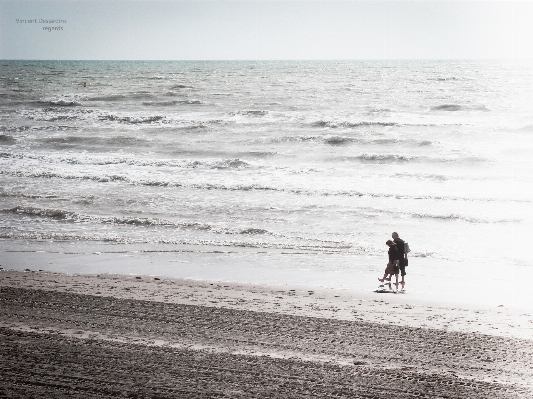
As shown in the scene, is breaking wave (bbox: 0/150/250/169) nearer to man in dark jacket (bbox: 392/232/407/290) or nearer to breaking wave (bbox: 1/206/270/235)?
breaking wave (bbox: 1/206/270/235)

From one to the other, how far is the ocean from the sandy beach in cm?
124

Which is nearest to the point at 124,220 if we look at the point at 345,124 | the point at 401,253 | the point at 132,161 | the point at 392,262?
the point at 392,262

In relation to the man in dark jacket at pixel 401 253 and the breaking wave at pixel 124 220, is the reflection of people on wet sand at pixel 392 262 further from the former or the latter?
the breaking wave at pixel 124 220

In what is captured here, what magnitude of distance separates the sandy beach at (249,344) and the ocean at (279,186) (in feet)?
4.07

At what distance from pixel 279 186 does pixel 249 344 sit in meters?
9.97

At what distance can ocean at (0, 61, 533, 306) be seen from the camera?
393 inches

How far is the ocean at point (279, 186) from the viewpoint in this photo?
998cm

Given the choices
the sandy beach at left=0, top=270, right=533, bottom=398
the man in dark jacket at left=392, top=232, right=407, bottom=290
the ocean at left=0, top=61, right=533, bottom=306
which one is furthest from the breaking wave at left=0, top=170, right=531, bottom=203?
the sandy beach at left=0, top=270, right=533, bottom=398

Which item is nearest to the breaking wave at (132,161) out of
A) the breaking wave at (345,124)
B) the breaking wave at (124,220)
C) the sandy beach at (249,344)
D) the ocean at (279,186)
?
the ocean at (279,186)

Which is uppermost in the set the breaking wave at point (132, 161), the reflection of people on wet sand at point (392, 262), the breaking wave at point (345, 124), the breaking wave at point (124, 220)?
the breaking wave at point (345, 124)

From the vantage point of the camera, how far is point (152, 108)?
32.3 metres

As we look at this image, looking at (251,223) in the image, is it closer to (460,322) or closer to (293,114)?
(460,322)

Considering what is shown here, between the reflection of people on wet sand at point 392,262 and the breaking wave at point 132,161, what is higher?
the breaking wave at point 132,161

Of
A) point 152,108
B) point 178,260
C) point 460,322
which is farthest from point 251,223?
point 152,108
